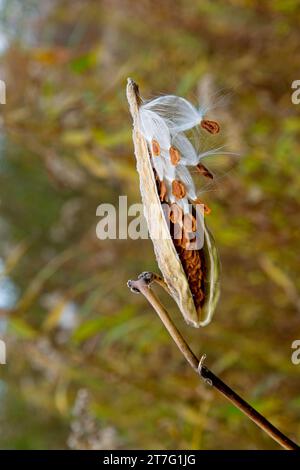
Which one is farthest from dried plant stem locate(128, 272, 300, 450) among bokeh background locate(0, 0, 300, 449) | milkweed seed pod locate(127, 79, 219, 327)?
bokeh background locate(0, 0, 300, 449)

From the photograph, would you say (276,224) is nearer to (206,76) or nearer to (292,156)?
(292,156)

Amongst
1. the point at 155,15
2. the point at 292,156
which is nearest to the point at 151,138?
the point at 292,156

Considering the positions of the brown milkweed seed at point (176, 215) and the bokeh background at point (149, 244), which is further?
the bokeh background at point (149, 244)

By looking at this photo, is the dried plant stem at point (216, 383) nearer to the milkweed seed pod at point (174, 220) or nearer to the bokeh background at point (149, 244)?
the milkweed seed pod at point (174, 220)

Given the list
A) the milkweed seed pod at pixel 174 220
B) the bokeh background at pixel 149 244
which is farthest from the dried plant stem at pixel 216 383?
the bokeh background at pixel 149 244

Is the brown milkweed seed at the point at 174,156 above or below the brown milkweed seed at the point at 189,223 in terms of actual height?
above

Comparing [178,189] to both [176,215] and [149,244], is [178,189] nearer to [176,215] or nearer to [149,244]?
[176,215]

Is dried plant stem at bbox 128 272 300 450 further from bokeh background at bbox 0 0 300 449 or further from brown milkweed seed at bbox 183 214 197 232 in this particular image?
bokeh background at bbox 0 0 300 449

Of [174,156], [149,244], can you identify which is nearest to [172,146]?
[174,156]
